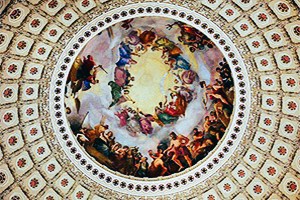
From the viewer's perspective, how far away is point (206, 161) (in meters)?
21.6

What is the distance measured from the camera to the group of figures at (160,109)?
2128 centimetres

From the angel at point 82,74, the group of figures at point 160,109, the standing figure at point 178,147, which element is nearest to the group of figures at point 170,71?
the group of figures at point 160,109

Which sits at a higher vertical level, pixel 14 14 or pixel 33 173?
pixel 14 14

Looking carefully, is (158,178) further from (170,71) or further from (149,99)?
(170,71)

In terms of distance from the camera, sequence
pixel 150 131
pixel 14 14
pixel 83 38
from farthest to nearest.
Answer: pixel 150 131 → pixel 83 38 → pixel 14 14

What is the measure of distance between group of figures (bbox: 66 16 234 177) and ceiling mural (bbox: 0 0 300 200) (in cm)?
4

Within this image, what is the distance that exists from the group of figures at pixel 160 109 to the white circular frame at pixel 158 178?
44 centimetres

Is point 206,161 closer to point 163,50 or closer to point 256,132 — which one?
point 256,132

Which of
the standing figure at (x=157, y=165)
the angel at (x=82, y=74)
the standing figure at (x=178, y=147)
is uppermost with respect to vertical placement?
the angel at (x=82, y=74)

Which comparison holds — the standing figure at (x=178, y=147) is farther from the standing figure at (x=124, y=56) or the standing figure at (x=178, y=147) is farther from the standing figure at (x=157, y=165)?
the standing figure at (x=124, y=56)

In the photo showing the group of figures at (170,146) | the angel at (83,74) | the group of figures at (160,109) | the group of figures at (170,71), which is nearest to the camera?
the angel at (83,74)

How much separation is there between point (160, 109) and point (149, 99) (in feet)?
2.09

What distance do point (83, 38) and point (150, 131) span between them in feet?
17.7

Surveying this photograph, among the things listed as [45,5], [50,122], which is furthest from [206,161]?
[45,5]
